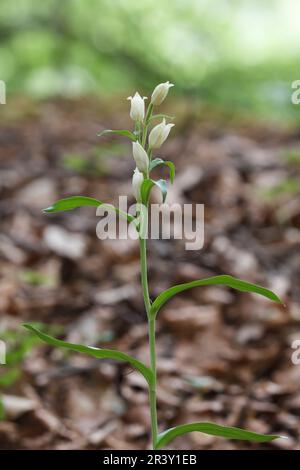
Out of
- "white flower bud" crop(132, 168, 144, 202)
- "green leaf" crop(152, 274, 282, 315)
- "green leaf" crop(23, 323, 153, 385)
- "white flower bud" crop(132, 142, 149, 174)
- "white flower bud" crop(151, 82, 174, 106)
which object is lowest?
"green leaf" crop(23, 323, 153, 385)

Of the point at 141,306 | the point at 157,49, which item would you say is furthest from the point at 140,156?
the point at 157,49

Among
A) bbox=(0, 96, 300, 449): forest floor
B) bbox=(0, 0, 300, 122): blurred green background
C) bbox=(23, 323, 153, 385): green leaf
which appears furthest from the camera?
bbox=(0, 0, 300, 122): blurred green background

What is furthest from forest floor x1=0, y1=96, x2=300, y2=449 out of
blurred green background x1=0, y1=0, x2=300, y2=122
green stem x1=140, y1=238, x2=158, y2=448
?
blurred green background x1=0, y1=0, x2=300, y2=122

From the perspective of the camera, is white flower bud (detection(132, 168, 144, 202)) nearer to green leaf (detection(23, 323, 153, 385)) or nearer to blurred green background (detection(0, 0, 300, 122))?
green leaf (detection(23, 323, 153, 385))

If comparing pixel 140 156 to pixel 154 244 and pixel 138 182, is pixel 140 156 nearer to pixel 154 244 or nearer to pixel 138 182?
pixel 138 182

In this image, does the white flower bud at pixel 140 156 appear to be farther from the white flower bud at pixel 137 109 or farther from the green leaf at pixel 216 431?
the green leaf at pixel 216 431

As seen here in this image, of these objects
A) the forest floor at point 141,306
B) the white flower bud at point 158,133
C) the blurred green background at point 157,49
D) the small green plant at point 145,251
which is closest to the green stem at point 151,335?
the small green plant at point 145,251
